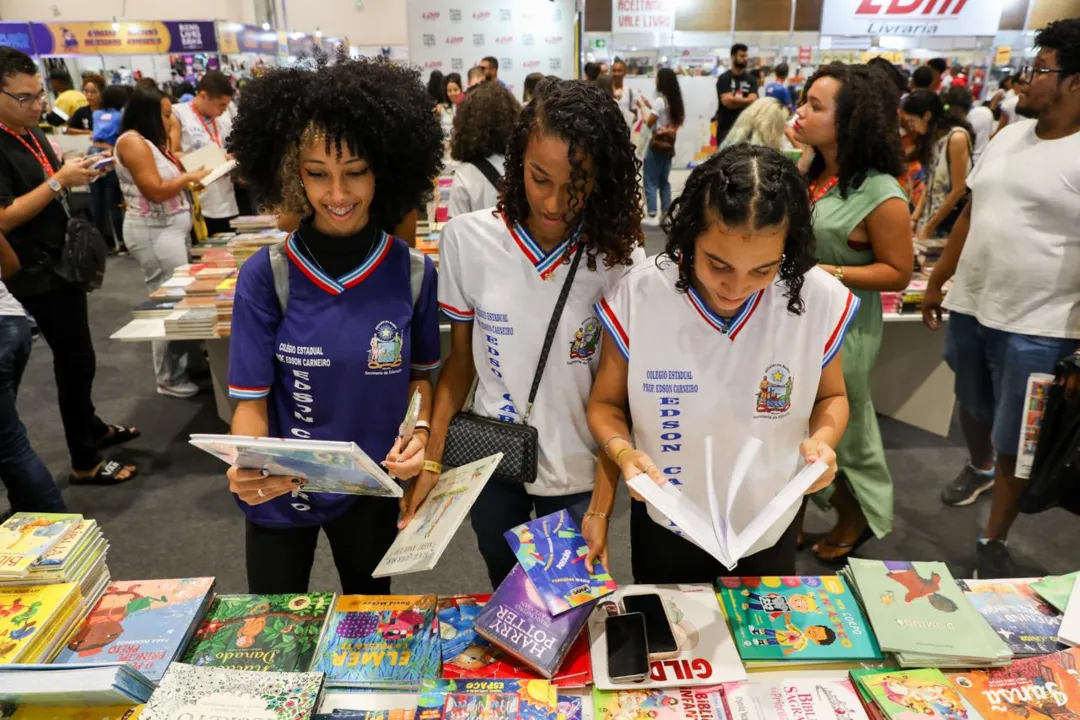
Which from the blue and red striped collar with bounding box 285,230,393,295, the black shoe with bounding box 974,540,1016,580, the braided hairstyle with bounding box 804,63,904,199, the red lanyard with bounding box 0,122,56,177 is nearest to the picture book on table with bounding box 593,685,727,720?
the blue and red striped collar with bounding box 285,230,393,295

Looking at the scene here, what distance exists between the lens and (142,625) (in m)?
1.27

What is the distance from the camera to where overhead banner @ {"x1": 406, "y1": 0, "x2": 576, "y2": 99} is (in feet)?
27.1

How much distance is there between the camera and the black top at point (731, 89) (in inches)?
288

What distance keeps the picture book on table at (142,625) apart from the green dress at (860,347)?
1.75m

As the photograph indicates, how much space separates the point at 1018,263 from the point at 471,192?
1.96 meters

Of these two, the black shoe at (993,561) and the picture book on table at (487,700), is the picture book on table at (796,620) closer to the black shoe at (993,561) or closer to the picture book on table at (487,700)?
→ the picture book on table at (487,700)

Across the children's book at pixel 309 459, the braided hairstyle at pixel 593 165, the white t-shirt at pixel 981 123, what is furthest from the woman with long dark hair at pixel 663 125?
the children's book at pixel 309 459

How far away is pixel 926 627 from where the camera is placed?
4.05 feet

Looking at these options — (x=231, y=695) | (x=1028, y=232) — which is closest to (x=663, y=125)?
(x=1028, y=232)

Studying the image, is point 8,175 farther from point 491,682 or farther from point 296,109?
point 491,682

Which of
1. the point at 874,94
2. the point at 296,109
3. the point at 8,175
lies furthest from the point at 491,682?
the point at 8,175

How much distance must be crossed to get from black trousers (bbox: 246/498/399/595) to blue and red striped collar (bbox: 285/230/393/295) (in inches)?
18.7

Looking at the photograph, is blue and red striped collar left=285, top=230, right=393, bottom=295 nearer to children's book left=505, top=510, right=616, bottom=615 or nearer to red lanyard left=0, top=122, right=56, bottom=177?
children's book left=505, top=510, right=616, bottom=615

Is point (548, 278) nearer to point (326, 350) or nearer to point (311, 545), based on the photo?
point (326, 350)
